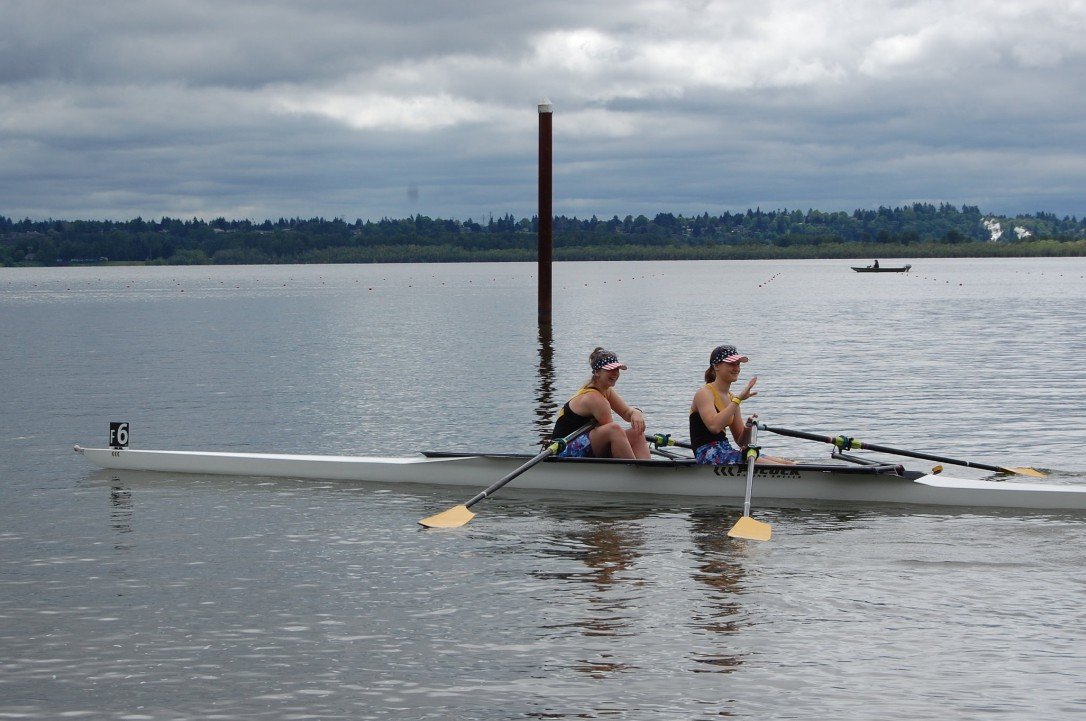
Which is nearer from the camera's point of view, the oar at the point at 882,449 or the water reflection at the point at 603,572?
the water reflection at the point at 603,572

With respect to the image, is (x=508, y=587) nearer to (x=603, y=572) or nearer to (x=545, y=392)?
(x=603, y=572)

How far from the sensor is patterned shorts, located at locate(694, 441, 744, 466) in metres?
15.2

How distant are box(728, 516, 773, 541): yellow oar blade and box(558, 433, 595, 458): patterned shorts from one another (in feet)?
8.86

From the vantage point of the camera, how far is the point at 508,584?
11570mm

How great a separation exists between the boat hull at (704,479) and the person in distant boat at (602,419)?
22 centimetres

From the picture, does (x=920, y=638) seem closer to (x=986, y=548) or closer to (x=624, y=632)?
(x=624, y=632)

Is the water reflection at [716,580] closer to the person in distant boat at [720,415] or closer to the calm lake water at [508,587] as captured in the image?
the calm lake water at [508,587]

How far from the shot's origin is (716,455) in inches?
599

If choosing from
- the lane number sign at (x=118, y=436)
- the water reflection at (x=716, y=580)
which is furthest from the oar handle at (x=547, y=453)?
the lane number sign at (x=118, y=436)

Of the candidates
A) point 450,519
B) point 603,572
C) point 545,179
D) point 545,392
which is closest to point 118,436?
point 450,519

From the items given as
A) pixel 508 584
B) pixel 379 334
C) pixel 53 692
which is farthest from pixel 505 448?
pixel 379 334

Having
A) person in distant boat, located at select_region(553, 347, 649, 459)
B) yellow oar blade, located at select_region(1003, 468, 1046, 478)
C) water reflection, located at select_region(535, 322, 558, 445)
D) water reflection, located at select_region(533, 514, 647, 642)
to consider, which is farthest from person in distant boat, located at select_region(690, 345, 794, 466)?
yellow oar blade, located at select_region(1003, 468, 1046, 478)

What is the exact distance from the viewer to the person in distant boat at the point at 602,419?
1529 cm

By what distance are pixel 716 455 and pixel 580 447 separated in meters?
1.73
